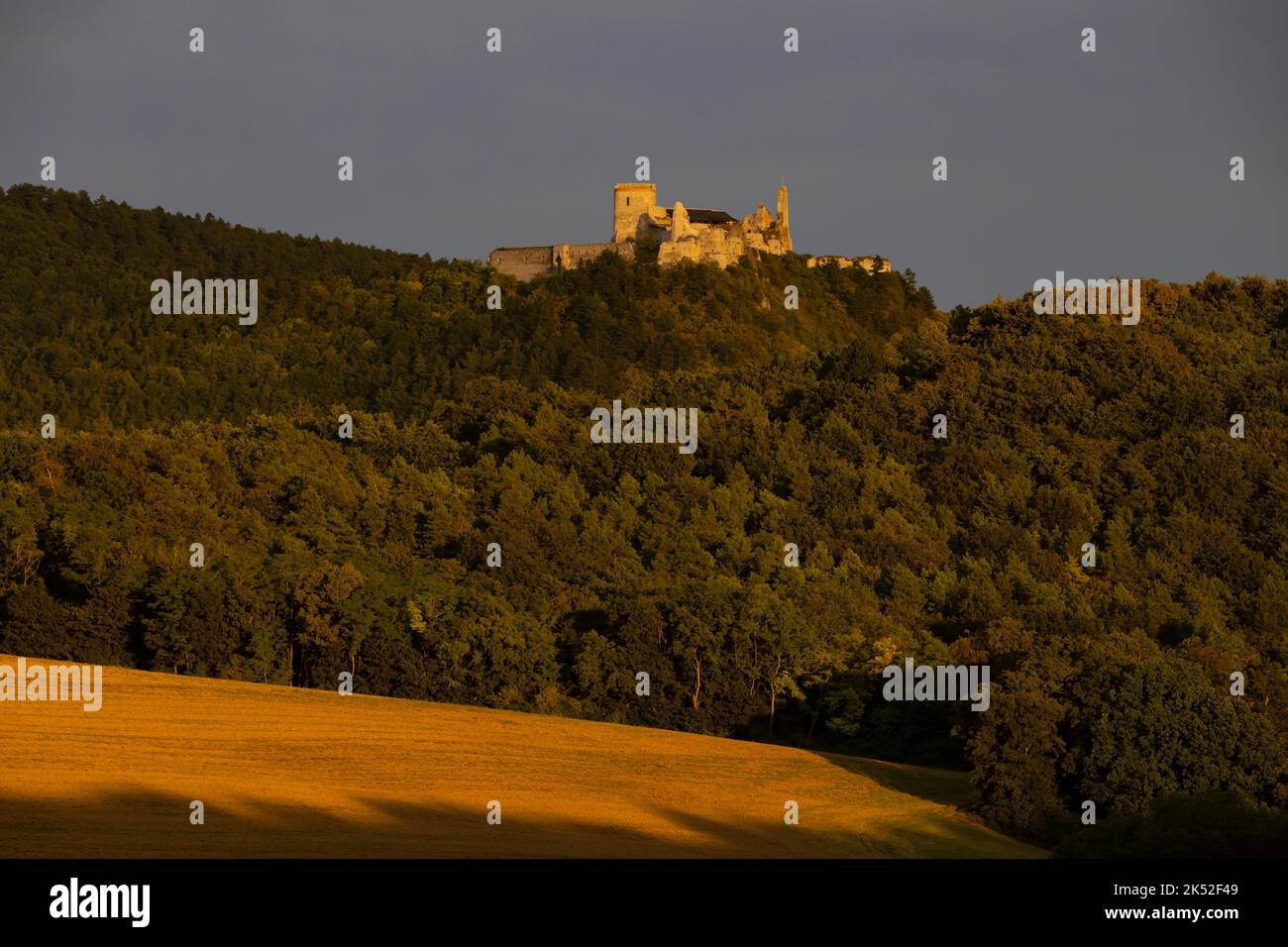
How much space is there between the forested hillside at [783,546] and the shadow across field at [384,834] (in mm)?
4590

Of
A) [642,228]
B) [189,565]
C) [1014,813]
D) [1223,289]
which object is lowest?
[1014,813]

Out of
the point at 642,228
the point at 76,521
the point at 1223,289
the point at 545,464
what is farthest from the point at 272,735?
the point at 642,228

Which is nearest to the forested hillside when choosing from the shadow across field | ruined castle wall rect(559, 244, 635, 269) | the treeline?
the treeline

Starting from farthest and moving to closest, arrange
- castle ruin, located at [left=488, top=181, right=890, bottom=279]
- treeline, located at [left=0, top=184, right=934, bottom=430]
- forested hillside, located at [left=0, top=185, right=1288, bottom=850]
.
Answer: castle ruin, located at [left=488, top=181, right=890, bottom=279] → treeline, located at [left=0, top=184, right=934, bottom=430] → forested hillside, located at [left=0, top=185, right=1288, bottom=850]

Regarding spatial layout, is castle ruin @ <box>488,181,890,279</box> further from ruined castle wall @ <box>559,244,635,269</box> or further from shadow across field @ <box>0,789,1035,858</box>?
shadow across field @ <box>0,789,1035,858</box>

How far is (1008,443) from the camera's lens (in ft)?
233

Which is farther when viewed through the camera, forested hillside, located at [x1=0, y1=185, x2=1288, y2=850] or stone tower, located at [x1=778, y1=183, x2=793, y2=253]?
stone tower, located at [x1=778, y1=183, x2=793, y2=253]

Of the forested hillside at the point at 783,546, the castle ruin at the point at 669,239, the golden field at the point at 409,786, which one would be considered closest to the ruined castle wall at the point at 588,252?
the castle ruin at the point at 669,239

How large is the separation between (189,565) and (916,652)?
18.3 metres

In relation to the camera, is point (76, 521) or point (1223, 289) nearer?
point (76, 521)

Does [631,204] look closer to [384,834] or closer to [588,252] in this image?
[588,252]

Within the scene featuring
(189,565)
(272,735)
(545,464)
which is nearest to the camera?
(272,735)

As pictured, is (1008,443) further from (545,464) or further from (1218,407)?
(545,464)

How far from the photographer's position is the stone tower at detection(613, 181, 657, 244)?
129 m
